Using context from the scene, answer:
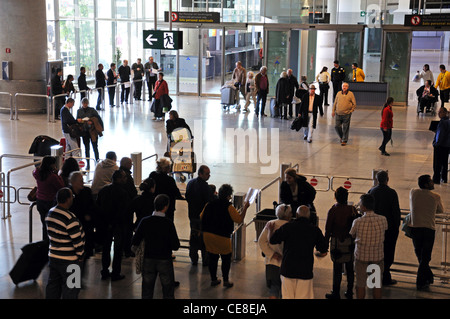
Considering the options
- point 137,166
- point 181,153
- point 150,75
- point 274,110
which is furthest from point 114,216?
point 150,75

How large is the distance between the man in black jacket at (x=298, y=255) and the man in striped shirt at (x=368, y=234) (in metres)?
0.83

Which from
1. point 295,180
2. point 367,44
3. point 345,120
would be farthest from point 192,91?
point 295,180

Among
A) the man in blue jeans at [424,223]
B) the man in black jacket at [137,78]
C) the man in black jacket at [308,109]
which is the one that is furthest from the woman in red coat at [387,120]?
the man in black jacket at [137,78]

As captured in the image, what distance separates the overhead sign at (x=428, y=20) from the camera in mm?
24984

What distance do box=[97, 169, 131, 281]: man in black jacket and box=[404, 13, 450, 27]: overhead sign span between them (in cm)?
1995

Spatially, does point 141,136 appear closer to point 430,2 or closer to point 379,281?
point 379,281

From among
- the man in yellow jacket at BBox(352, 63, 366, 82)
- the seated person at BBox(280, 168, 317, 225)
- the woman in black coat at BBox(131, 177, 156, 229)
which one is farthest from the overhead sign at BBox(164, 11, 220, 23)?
the woman in black coat at BBox(131, 177, 156, 229)

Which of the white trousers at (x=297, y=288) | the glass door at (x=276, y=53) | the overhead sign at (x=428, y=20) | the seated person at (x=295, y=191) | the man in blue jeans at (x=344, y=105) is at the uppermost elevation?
the overhead sign at (x=428, y=20)

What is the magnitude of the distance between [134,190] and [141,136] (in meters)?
9.85

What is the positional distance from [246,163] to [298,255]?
351 inches

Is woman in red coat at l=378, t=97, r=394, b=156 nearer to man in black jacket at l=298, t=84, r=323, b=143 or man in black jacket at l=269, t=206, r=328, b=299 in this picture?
man in black jacket at l=298, t=84, r=323, b=143

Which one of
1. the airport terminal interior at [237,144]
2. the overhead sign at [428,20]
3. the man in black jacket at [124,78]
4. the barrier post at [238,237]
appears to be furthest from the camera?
the man in black jacket at [124,78]

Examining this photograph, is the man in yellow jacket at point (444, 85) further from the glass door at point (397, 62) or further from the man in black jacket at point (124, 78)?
the man in black jacket at point (124, 78)

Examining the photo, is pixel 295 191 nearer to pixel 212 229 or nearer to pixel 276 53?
pixel 212 229
